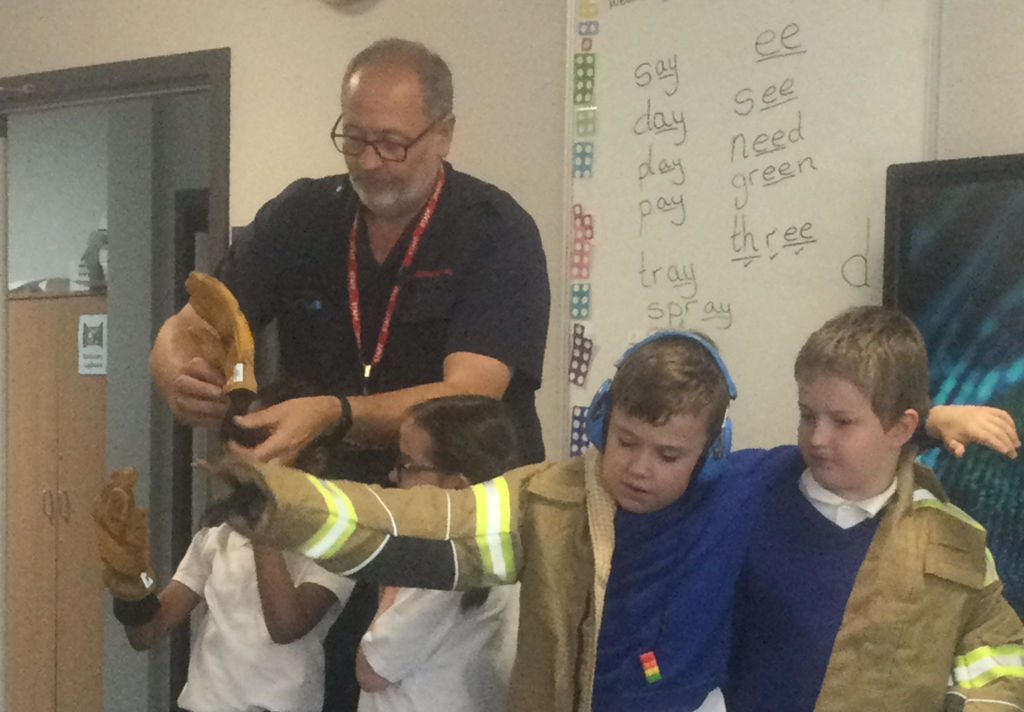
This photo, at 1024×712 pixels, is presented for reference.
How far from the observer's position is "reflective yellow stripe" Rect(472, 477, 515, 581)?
1.07m

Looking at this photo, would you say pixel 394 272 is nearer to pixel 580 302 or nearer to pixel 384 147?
pixel 384 147

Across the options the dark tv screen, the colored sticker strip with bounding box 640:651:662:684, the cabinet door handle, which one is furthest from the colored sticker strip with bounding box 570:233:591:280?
the cabinet door handle

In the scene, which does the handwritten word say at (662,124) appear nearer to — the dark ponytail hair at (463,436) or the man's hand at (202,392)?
the dark ponytail hair at (463,436)

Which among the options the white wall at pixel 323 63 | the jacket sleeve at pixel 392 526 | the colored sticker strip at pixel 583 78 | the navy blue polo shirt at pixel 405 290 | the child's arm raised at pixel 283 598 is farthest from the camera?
the white wall at pixel 323 63

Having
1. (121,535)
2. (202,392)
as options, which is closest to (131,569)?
(121,535)

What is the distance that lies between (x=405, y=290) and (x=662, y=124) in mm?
659

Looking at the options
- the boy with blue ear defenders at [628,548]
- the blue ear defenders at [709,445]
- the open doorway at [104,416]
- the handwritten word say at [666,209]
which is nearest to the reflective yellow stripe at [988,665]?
the boy with blue ear defenders at [628,548]

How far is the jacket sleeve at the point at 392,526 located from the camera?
887 millimetres

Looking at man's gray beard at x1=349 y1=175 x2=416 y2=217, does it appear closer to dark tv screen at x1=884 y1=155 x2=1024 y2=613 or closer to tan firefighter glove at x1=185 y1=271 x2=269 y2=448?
tan firefighter glove at x1=185 y1=271 x2=269 y2=448

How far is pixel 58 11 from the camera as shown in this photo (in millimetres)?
2676

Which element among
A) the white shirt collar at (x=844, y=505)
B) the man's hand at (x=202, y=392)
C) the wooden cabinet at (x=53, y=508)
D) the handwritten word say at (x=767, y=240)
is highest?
the handwritten word say at (x=767, y=240)

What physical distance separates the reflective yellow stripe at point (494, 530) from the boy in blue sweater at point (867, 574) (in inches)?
13.4

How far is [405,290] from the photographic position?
1.56 metres

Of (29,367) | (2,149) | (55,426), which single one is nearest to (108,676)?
(55,426)
